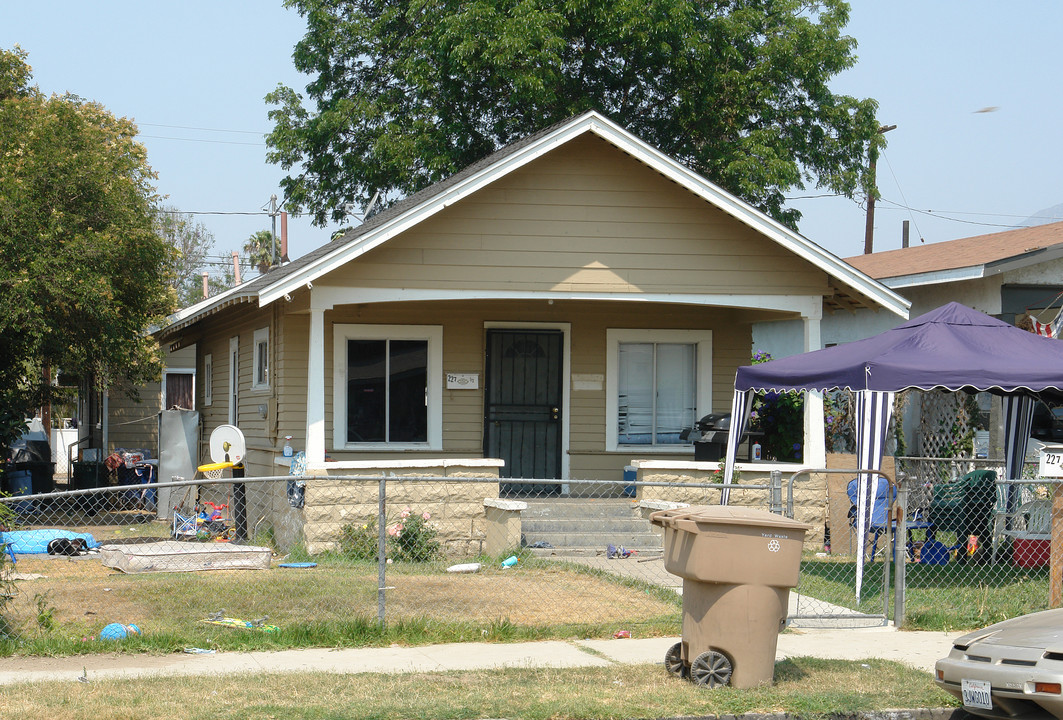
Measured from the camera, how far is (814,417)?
13992 millimetres

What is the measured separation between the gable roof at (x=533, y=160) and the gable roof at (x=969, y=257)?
3652 millimetres

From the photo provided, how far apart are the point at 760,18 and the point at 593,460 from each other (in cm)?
1292

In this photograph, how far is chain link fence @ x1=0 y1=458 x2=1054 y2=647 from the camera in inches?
353

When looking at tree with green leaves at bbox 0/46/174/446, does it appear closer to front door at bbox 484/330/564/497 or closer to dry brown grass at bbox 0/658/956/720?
front door at bbox 484/330/564/497

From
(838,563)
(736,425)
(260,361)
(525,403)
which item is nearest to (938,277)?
(838,563)

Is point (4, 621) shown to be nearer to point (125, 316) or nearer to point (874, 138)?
point (125, 316)

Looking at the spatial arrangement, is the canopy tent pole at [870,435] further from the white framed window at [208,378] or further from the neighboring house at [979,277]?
the white framed window at [208,378]

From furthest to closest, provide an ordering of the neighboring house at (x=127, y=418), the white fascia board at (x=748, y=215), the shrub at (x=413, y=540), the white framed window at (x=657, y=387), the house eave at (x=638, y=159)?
the neighboring house at (x=127, y=418)
the white framed window at (x=657, y=387)
the white fascia board at (x=748, y=215)
the house eave at (x=638, y=159)
the shrub at (x=413, y=540)

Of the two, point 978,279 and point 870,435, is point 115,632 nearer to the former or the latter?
point 870,435

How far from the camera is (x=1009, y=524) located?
480 inches

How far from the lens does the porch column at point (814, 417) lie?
1388 centimetres

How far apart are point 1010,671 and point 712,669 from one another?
1.73 m

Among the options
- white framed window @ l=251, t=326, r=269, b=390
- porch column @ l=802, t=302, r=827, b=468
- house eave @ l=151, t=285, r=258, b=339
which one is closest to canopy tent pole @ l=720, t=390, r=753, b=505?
porch column @ l=802, t=302, r=827, b=468

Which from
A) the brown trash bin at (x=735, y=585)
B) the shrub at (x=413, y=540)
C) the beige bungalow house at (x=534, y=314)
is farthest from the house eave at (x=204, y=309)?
the brown trash bin at (x=735, y=585)
